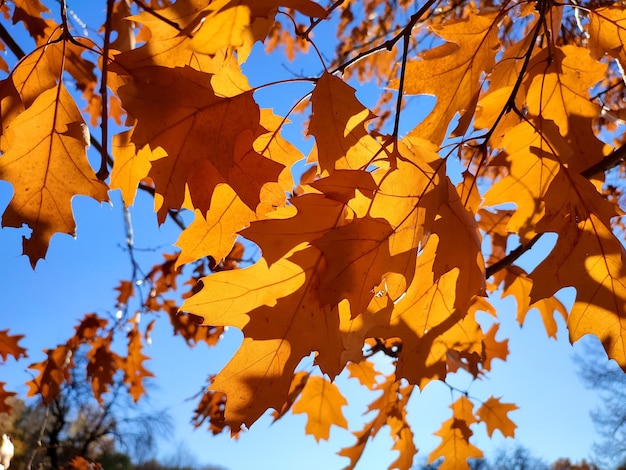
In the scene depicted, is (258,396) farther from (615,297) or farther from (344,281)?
(615,297)

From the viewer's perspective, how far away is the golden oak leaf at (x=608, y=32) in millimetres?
1205

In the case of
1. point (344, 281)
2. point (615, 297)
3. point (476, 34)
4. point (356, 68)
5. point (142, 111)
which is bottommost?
point (344, 281)

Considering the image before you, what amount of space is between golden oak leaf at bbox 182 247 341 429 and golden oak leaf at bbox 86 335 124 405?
244cm

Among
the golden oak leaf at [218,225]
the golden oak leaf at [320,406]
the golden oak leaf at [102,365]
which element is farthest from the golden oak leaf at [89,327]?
the golden oak leaf at [218,225]

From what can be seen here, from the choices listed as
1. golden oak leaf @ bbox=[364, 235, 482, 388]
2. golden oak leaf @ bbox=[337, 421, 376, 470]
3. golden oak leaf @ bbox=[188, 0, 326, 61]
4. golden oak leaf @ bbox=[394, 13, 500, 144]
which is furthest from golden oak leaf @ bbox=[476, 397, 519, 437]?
golden oak leaf @ bbox=[188, 0, 326, 61]

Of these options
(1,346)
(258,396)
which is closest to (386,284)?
(258,396)

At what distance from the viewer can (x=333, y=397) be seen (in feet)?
7.07

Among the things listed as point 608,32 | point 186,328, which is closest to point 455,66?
point 608,32

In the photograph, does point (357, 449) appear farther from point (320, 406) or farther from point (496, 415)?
point (496, 415)

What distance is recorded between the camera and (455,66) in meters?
1.23

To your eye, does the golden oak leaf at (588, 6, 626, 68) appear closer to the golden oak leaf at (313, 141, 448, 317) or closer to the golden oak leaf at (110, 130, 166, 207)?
the golden oak leaf at (313, 141, 448, 317)

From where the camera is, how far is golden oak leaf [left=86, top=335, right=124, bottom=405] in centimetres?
307

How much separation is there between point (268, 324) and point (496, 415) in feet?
5.81

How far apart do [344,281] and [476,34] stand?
737 mm
